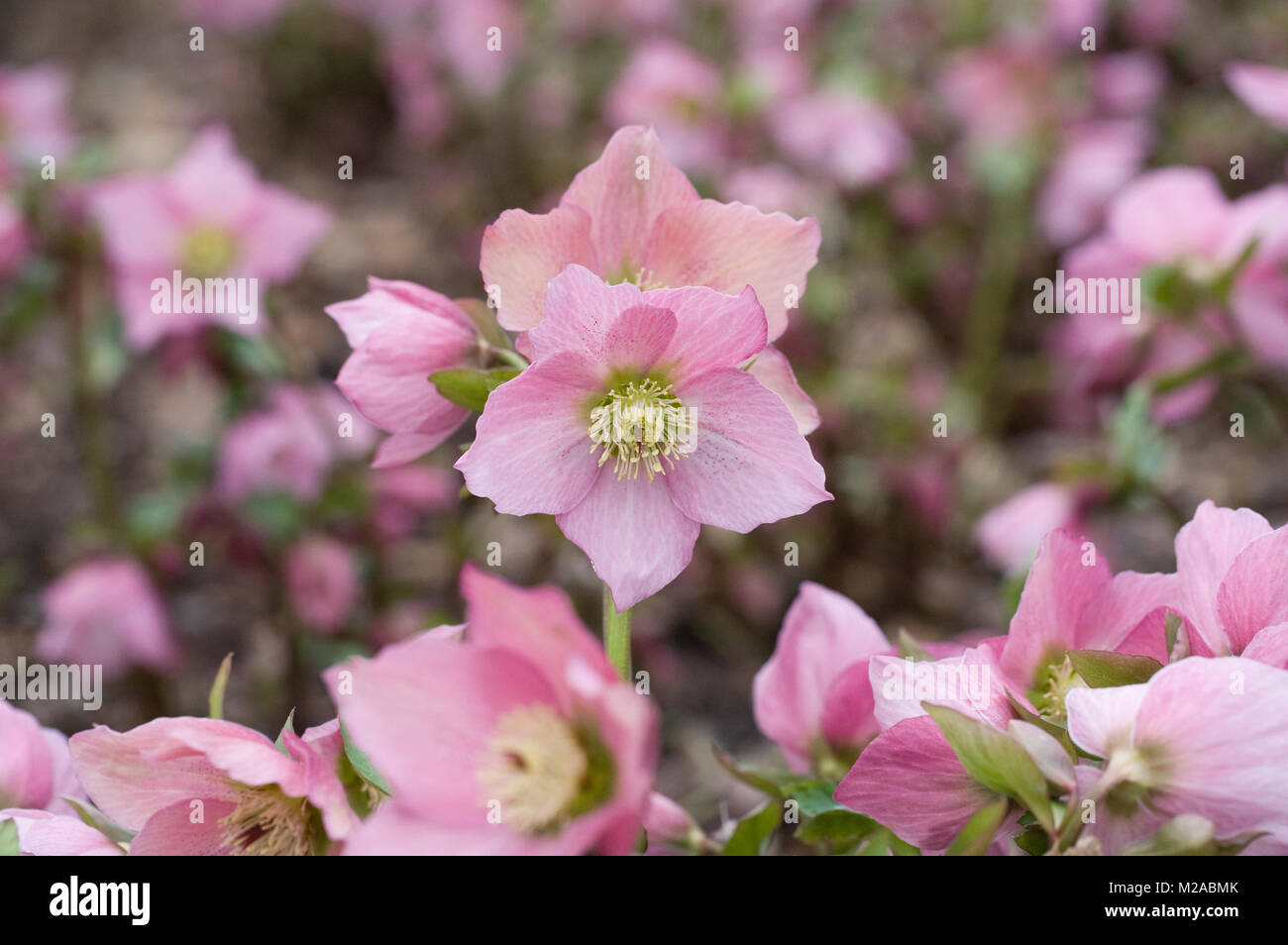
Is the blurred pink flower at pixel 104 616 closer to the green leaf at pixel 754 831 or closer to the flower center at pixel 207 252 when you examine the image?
the flower center at pixel 207 252

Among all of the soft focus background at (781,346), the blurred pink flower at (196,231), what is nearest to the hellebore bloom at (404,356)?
the soft focus background at (781,346)

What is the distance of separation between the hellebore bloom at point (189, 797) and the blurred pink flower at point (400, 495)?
0.75m

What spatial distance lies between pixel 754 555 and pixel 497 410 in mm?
1193

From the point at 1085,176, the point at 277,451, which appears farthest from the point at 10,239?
the point at 1085,176

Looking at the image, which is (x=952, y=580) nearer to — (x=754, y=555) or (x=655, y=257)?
(x=754, y=555)

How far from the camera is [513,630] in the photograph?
0.43 meters

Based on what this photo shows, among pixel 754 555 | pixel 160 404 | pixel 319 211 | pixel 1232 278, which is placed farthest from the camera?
pixel 160 404

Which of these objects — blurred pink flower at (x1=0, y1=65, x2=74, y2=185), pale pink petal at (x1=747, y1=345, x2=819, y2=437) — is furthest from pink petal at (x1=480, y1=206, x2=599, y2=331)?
blurred pink flower at (x1=0, y1=65, x2=74, y2=185)

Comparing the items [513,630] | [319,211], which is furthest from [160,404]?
[513,630]

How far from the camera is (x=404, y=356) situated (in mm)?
572

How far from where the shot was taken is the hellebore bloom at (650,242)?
549 millimetres

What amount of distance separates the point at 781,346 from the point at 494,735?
4.37ft

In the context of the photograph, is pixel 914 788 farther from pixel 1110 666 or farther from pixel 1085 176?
pixel 1085 176

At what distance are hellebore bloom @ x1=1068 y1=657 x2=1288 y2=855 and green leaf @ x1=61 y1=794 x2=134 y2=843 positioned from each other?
46 cm
